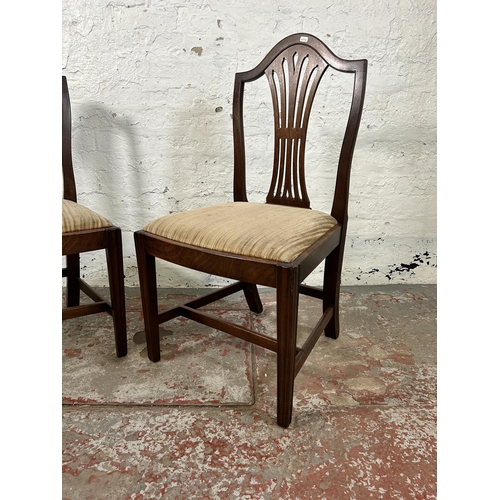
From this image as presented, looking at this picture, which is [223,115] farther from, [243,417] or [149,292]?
[243,417]

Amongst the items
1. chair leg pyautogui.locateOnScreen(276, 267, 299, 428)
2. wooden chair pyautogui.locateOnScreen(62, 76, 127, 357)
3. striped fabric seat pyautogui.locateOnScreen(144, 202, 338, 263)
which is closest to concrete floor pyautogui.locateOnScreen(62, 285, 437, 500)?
chair leg pyautogui.locateOnScreen(276, 267, 299, 428)

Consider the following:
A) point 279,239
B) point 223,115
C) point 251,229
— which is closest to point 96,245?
point 251,229

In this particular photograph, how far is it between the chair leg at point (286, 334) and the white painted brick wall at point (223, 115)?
1.23m

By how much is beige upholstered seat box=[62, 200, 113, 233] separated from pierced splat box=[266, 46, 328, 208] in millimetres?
715

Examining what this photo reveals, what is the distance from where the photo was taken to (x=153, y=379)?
58.9 inches

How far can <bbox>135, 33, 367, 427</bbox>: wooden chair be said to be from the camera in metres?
1.18

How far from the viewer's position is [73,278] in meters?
1.95

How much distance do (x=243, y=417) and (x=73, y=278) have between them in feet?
3.70

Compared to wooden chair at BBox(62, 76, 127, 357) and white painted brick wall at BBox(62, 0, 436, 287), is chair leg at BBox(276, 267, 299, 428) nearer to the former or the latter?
wooden chair at BBox(62, 76, 127, 357)

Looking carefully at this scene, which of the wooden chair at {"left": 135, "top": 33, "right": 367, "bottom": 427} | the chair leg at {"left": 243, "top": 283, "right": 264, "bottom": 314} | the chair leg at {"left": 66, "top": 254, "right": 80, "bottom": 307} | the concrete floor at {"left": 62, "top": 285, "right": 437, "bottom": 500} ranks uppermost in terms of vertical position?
the wooden chair at {"left": 135, "top": 33, "right": 367, "bottom": 427}

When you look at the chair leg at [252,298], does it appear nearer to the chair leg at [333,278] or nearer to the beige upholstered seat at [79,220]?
the chair leg at [333,278]

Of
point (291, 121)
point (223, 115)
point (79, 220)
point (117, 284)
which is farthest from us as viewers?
point (223, 115)

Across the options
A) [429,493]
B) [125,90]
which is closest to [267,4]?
[125,90]

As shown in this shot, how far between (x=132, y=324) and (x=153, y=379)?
19.7 inches
